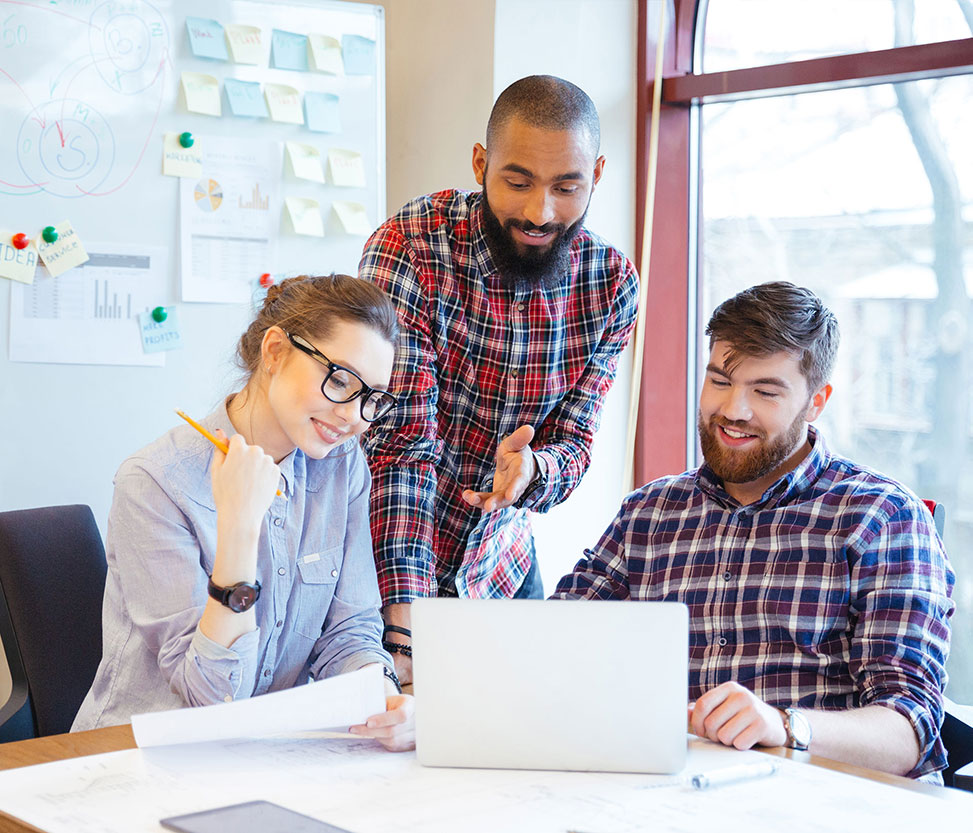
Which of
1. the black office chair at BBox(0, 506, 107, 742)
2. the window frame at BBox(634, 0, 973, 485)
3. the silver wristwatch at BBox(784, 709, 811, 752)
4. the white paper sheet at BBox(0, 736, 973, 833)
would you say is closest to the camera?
the white paper sheet at BBox(0, 736, 973, 833)

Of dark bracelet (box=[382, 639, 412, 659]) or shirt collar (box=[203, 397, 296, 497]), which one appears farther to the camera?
dark bracelet (box=[382, 639, 412, 659])

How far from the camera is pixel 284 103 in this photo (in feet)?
9.20

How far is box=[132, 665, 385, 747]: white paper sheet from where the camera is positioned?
4.18ft

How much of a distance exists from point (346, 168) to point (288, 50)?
30 centimetres

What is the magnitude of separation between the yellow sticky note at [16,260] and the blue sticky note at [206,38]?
59 centimetres

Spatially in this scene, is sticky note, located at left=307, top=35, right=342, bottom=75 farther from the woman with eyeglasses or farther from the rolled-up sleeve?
the rolled-up sleeve

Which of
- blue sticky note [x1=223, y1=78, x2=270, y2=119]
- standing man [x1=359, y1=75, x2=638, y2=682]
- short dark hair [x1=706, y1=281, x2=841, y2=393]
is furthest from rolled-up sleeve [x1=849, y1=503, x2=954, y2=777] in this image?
Answer: blue sticky note [x1=223, y1=78, x2=270, y2=119]

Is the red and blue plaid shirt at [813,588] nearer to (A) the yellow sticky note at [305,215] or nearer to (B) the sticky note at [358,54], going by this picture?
(A) the yellow sticky note at [305,215]

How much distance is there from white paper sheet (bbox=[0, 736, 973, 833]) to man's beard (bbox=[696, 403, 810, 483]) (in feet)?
2.10

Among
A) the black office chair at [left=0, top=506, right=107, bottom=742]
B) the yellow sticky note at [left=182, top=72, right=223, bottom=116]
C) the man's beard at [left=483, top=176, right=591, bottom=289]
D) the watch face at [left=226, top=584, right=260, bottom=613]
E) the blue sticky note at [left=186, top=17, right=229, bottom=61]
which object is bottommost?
the black office chair at [left=0, top=506, right=107, bottom=742]

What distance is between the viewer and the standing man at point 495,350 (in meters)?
1.96

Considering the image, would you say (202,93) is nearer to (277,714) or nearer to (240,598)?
(240,598)

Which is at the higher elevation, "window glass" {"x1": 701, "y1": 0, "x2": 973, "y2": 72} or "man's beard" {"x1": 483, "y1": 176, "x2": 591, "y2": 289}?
"window glass" {"x1": 701, "y1": 0, "x2": 973, "y2": 72}

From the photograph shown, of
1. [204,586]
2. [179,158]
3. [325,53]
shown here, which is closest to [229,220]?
[179,158]
